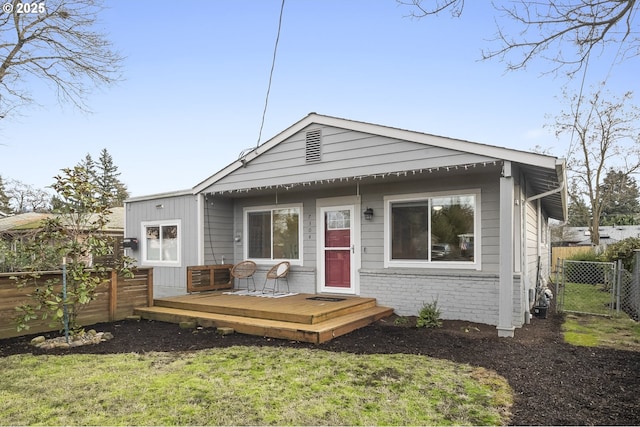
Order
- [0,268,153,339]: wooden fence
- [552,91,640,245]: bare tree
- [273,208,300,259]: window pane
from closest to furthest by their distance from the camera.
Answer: [0,268,153,339]: wooden fence, [273,208,300,259]: window pane, [552,91,640,245]: bare tree

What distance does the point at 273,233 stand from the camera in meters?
9.33

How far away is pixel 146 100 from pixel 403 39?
27.3 ft

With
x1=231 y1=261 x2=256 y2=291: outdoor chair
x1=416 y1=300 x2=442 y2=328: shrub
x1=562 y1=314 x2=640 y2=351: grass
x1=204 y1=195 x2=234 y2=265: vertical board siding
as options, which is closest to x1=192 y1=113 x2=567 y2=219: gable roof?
x1=204 y1=195 x2=234 y2=265: vertical board siding

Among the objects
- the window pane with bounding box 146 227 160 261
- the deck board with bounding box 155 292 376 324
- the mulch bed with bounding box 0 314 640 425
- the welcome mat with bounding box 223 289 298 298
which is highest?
the window pane with bounding box 146 227 160 261

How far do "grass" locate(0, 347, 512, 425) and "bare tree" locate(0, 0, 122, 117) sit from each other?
847 cm

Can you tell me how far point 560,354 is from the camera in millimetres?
4898

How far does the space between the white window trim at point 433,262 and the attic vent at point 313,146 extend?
1.51m

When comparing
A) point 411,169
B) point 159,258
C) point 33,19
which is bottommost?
point 159,258

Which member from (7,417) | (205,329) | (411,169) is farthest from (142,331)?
(411,169)

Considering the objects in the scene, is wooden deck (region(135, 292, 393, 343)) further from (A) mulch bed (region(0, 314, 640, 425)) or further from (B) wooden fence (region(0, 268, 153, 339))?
(B) wooden fence (region(0, 268, 153, 339))

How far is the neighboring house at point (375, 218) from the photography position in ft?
21.0

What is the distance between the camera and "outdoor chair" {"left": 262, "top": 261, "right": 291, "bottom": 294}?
8502 millimetres

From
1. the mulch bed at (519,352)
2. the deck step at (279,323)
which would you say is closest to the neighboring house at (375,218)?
the mulch bed at (519,352)

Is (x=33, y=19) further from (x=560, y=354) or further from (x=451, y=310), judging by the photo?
(x=560, y=354)
